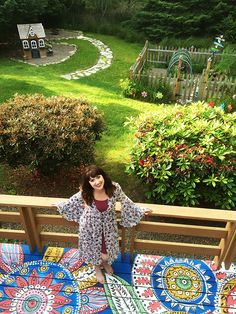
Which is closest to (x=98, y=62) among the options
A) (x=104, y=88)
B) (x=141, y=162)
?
(x=104, y=88)

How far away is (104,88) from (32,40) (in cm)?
644

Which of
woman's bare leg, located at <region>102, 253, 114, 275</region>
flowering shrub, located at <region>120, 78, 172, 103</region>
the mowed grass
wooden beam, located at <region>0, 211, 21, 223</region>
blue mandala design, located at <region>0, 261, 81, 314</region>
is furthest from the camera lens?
flowering shrub, located at <region>120, 78, 172, 103</region>

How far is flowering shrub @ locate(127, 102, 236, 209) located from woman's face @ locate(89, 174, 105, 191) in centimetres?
167

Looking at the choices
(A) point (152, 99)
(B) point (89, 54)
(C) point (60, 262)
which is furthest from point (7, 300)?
(B) point (89, 54)

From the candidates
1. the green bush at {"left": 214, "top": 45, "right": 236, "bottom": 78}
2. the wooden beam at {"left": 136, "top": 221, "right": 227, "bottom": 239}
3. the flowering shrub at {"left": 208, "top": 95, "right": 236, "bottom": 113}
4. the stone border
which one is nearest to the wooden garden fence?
the flowering shrub at {"left": 208, "top": 95, "right": 236, "bottom": 113}

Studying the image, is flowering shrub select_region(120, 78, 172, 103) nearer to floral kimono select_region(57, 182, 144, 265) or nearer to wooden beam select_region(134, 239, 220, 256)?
wooden beam select_region(134, 239, 220, 256)

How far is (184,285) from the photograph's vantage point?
341cm

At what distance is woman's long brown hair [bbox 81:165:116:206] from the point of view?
2.73m

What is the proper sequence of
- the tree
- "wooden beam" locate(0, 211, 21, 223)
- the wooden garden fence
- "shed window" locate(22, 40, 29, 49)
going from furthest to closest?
the tree, "shed window" locate(22, 40, 29, 49), the wooden garden fence, "wooden beam" locate(0, 211, 21, 223)

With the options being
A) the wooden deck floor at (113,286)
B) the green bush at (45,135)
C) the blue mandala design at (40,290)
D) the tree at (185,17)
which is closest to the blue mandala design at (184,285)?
the wooden deck floor at (113,286)

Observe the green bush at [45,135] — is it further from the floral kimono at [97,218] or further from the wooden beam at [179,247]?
the wooden beam at [179,247]

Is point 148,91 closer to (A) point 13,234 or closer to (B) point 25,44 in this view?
(A) point 13,234

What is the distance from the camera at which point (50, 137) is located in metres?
4.39

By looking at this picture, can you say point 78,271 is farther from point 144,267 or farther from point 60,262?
point 144,267
